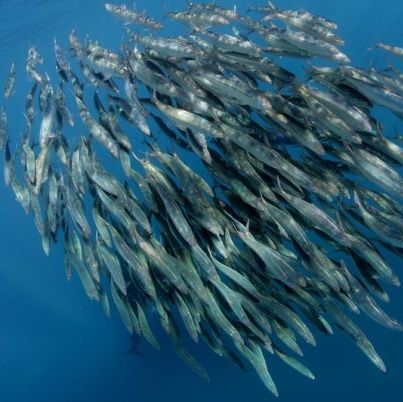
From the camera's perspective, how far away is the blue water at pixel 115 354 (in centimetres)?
809

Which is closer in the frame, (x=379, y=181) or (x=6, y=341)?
(x=379, y=181)

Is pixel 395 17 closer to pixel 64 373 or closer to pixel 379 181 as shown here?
pixel 379 181

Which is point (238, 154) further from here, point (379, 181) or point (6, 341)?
point (6, 341)

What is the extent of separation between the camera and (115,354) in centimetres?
1009

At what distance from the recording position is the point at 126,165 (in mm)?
4949

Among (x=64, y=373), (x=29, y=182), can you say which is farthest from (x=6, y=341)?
(x=29, y=182)

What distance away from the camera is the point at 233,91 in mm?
4332

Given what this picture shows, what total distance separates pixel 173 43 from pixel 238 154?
52.6 inches

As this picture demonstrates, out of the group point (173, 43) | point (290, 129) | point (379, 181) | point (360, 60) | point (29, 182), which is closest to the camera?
point (379, 181)

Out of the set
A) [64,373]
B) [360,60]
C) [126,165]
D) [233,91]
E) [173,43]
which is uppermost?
[360,60]

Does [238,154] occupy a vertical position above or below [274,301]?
above

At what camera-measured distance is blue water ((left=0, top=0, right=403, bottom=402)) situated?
26.6 ft

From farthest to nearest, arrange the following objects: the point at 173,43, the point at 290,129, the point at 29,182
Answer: the point at 29,182 → the point at 173,43 → the point at 290,129

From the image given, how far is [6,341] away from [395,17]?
11.6m
